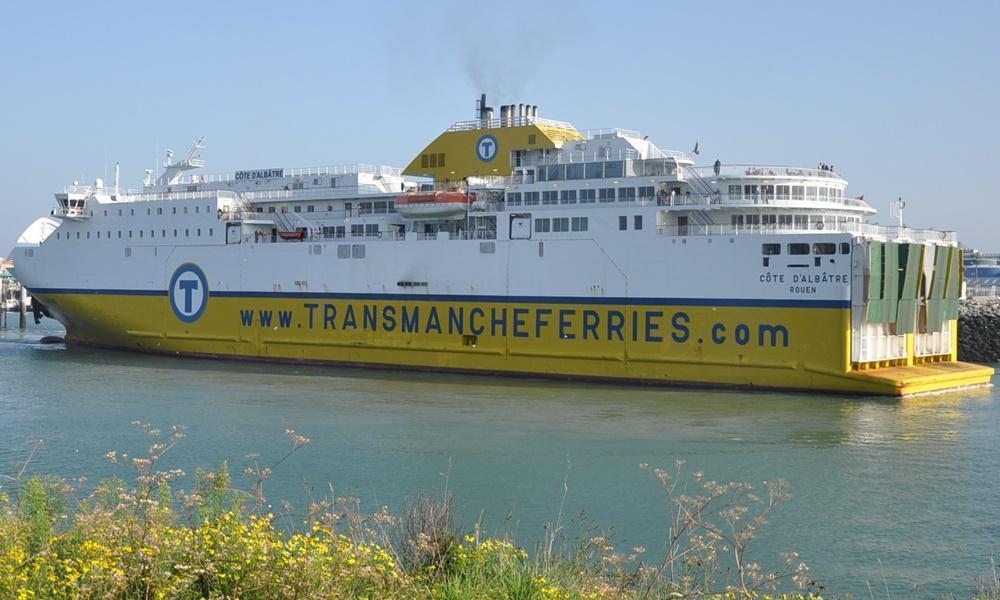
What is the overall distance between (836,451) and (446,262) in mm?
13238

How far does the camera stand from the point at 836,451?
1755 cm

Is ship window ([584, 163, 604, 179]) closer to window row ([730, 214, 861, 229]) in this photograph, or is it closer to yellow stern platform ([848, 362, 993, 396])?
window row ([730, 214, 861, 229])

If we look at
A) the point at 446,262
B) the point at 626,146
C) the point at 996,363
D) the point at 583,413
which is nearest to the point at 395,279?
the point at 446,262

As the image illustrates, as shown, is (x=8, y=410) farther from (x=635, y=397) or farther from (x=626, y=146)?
(x=626, y=146)

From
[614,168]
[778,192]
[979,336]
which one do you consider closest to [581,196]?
[614,168]

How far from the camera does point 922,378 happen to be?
23859 mm

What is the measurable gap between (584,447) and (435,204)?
41.1 feet

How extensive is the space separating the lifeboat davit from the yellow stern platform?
36.7 ft

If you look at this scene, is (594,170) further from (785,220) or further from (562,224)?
(785,220)

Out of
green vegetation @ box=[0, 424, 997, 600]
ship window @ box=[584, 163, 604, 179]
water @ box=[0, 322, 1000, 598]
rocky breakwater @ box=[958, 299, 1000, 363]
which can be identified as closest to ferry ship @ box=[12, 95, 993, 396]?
ship window @ box=[584, 163, 604, 179]

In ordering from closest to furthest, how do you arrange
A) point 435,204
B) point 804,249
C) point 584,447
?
point 584,447, point 804,249, point 435,204

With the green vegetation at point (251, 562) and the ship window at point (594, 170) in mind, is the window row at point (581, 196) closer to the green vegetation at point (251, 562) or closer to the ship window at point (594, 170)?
the ship window at point (594, 170)

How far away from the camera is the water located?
491 inches

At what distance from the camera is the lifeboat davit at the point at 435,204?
93.2 feet
